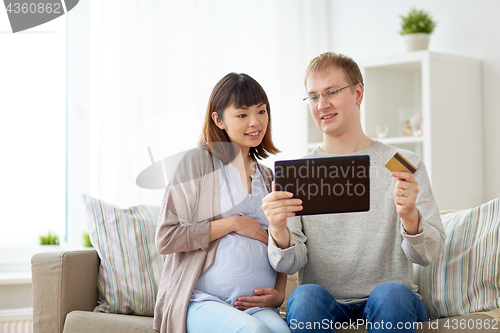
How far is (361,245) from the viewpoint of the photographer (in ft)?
4.77

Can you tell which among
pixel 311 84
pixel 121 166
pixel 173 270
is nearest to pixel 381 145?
pixel 311 84

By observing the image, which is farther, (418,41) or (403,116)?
(403,116)

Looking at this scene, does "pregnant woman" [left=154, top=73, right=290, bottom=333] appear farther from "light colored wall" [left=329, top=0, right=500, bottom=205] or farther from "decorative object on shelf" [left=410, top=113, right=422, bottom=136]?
"light colored wall" [left=329, top=0, right=500, bottom=205]

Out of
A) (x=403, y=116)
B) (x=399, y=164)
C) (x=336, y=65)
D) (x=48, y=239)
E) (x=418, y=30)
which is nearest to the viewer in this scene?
(x=399, y=164)

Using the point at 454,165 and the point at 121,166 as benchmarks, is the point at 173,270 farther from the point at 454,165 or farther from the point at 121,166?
the point at 454,165

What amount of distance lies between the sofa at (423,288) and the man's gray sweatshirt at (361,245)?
133 millimetres

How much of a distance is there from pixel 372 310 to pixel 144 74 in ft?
5.80

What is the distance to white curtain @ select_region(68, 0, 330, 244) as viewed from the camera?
249 cm

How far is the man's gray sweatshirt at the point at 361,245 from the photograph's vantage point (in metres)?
1.41

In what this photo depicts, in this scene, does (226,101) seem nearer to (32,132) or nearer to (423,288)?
(423,288)

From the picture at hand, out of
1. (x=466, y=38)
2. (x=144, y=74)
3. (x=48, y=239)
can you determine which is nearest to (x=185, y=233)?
(x=48, y=239)

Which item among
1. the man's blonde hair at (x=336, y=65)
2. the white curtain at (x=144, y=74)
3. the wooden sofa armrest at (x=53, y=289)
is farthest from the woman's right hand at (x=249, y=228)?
the white curtain at (x=144, y=74)

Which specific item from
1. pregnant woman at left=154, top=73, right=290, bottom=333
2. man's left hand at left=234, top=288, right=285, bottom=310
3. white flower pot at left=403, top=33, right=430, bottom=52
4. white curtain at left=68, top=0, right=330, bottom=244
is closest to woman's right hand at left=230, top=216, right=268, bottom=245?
pregnant woman at left=154, top=73, right=290, bottom=333

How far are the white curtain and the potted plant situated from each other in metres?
0.77
